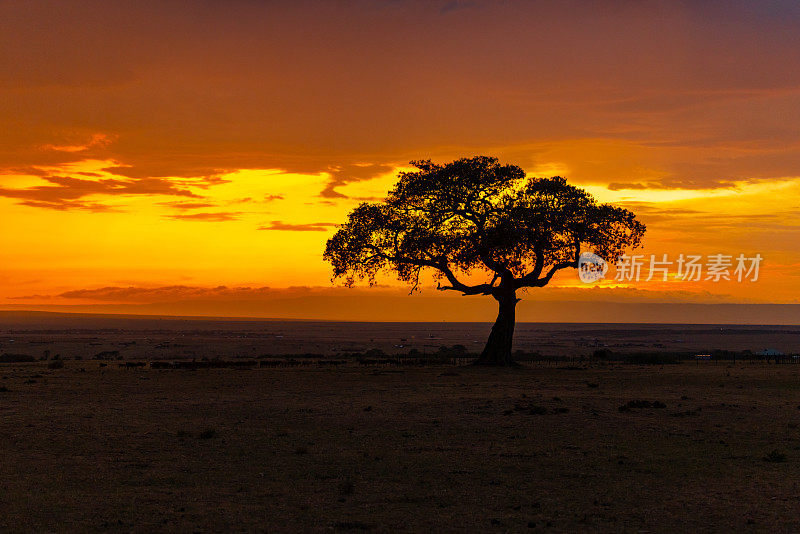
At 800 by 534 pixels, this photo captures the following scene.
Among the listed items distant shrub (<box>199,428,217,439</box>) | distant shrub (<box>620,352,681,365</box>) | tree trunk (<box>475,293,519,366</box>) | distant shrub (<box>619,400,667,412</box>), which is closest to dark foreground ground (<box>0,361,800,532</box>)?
distant shrub (<box>199,428,217,439</box>)

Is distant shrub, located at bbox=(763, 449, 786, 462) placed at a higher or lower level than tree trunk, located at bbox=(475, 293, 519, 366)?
lower

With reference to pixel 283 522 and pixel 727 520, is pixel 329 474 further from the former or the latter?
pixel 727 520

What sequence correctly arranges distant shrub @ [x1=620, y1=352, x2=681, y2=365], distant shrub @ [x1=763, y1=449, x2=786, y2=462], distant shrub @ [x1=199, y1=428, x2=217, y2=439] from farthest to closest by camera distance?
distant shrub @ [x1=620, y1=352, x2=681, y2=365] < distant shrub @ [x1=199, y1=428, x2=217, y2=439] < distant shrub @ [x1=763, y1=449, x2=786, y2=462]

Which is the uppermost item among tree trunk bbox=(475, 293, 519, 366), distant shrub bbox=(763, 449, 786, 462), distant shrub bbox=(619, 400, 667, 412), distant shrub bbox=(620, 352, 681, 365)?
tree trunk bbox=(475, 293, 519, 366)

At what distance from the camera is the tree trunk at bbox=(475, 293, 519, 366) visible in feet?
197

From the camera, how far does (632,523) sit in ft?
51.9

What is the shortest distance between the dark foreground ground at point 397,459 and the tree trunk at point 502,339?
682 inches

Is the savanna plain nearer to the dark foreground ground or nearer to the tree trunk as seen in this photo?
the dark foreground ground

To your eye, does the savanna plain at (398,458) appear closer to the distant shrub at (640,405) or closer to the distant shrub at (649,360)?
the distant shrub at (640,405)

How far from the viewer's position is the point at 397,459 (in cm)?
2264

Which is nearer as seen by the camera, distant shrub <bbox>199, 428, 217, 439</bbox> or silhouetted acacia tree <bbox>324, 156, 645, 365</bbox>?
distant shrub <bbox>199, 428, 217, 439</bbox>

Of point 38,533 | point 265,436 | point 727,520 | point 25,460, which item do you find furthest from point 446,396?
point 38,533

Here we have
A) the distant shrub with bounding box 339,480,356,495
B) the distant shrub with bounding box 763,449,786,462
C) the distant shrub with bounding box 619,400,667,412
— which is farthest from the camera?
the distant shrub with bounding box 619,400,667,412

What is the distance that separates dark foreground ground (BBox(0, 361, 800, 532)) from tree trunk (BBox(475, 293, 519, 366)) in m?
17.3
